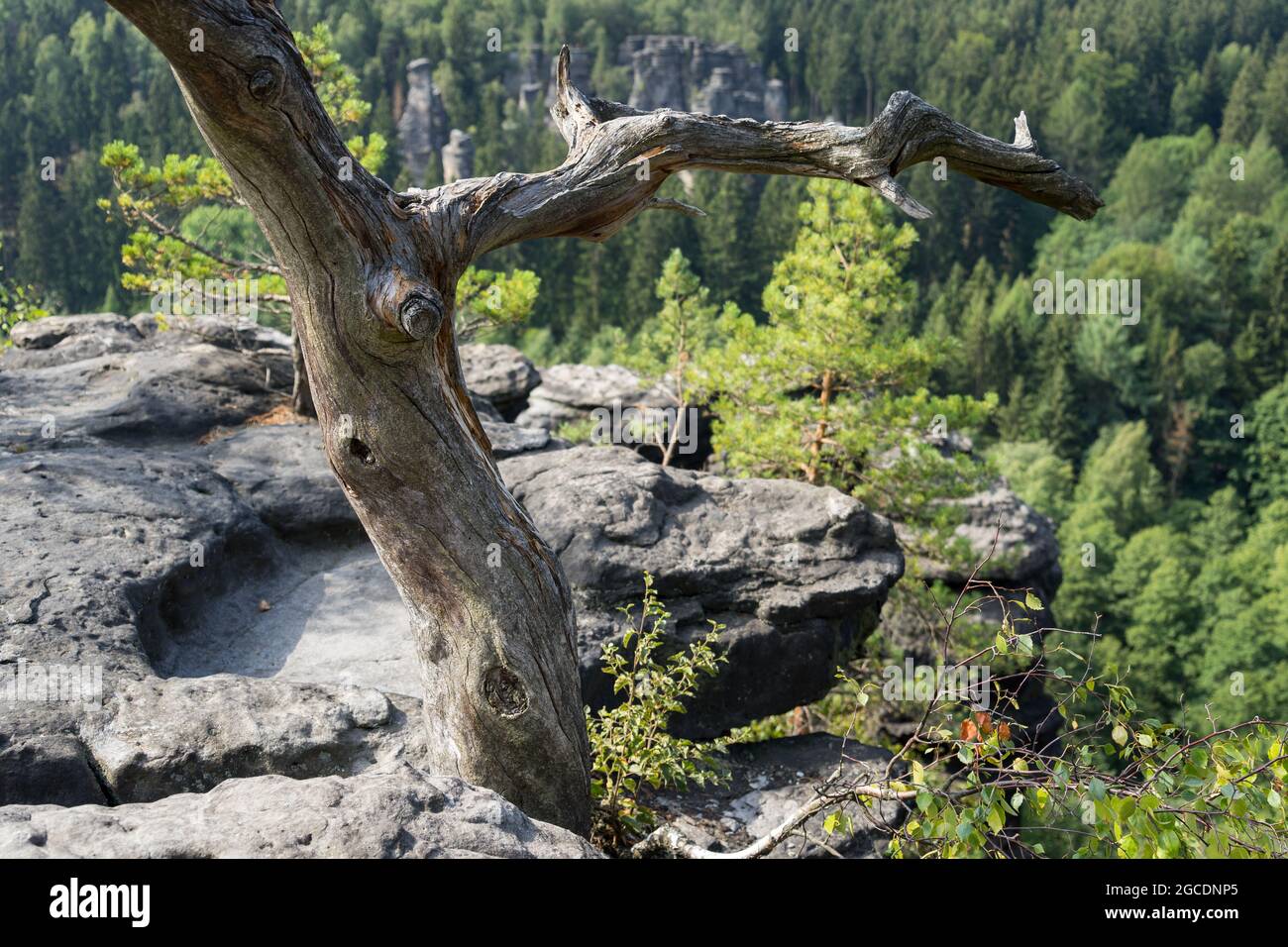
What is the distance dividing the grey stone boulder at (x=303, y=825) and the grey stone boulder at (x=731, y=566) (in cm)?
377

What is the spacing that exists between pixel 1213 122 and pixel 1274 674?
91540 mm

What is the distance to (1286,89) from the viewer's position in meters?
100

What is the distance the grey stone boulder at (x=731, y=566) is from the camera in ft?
30.0

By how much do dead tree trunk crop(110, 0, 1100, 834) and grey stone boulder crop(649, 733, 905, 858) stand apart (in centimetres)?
144

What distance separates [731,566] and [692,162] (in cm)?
403

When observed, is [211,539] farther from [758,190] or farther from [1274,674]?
[758,190]

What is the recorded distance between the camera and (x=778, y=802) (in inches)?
330

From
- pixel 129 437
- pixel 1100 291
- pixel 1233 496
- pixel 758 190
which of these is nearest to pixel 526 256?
pixel 758 190

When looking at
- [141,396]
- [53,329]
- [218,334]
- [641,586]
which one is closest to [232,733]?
[641,586]

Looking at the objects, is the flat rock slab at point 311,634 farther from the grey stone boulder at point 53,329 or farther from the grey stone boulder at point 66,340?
the grey stone boulder at point 53,329

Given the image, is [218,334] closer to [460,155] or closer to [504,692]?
[504,692]

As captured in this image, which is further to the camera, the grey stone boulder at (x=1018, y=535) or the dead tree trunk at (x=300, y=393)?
the grey stone boulder at (x=1018, y=535)

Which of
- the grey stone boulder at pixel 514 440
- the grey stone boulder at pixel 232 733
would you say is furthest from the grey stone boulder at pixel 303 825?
the grey stone boulder at pixel 514 440

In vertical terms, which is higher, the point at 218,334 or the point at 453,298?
the point at 453,298
